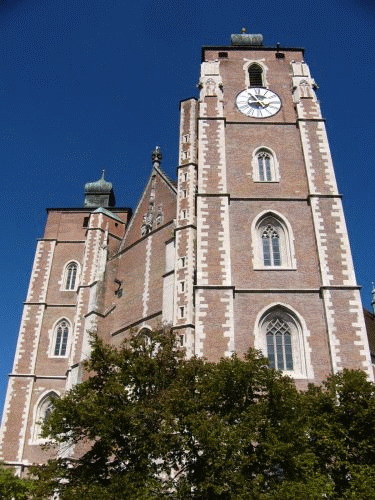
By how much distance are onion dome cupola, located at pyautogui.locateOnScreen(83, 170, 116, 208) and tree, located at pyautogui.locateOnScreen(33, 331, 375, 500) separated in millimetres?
31641

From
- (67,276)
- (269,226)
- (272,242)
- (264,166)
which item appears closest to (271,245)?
(272,242)

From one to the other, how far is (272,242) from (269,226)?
0.93 m

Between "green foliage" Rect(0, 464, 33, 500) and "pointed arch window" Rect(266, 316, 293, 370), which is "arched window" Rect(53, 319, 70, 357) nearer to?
"green foliage" Rect(0, 464, 33, 500)

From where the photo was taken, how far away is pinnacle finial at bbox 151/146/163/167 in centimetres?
3674

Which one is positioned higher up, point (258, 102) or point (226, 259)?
point (258, 102)

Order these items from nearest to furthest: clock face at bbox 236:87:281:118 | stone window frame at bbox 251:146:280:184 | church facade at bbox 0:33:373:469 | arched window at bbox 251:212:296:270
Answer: church facade at bbox 0:33:373:469 → arched window at bbox 251:212:296:270 → stone window frame at bbox 251:146:280:184 → clock face at bbox 236:87:281:118

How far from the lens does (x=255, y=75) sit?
32375 mm

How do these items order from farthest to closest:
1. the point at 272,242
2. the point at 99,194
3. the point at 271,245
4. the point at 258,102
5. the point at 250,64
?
the point at 99,194
the point at 250,64
the point at 258,102
the point at 272,242
the point at 271,245

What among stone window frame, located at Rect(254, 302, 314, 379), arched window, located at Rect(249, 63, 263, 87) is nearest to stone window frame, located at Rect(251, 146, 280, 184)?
arched window, located at Rect(249, 63, 263, 87)

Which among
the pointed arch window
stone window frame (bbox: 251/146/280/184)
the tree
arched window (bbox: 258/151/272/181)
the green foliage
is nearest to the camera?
the tree

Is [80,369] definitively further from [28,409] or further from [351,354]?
[351,354]

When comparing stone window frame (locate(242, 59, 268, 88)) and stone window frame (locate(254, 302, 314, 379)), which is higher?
stone window frame (locate(242, 59, 268, 88))

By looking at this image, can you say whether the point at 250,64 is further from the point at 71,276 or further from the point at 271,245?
the point at 71,276

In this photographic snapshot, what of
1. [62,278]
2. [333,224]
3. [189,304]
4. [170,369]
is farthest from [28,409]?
[333,224]
